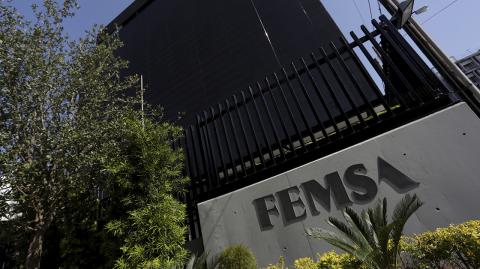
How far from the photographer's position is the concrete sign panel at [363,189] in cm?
478

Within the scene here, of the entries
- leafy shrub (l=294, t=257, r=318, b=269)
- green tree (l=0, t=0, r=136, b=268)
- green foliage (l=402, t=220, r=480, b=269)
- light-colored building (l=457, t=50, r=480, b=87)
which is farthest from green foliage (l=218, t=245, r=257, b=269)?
light-colored building (l=457, t=50, r=480, b=87)

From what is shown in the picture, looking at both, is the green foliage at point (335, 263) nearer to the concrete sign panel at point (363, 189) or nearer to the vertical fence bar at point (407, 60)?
the concrete sign panel at point (363, 189)

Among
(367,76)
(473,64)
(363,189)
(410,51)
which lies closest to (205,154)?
(363,189)

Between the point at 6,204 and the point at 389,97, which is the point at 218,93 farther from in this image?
the point at 6,204

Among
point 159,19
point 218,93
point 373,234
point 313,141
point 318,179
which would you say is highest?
point 159,19

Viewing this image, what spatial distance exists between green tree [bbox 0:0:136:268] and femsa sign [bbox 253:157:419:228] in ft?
15.3

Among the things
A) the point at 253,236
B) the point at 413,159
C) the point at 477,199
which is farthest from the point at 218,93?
the point at 477,199

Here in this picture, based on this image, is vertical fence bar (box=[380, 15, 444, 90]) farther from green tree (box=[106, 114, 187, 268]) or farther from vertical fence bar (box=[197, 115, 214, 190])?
green tree (box=[106, 114, 187, 268])

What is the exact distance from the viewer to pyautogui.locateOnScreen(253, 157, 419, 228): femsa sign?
5301 mm

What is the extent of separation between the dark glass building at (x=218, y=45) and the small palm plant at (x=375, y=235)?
869cm

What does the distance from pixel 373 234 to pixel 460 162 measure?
203 centimetres

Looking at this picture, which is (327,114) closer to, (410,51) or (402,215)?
(410,51)

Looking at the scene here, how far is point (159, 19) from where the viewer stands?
19.5m

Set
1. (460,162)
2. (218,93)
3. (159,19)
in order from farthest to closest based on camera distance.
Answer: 1. (159,19)
2. (218,93)
3. (460,162)
